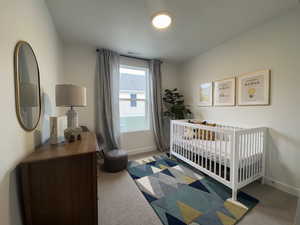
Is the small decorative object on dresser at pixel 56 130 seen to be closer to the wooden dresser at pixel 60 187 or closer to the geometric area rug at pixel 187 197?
the wooden dresser at pixel 60 187

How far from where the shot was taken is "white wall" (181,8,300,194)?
170 cm

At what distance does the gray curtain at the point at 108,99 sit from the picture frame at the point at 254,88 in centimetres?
245

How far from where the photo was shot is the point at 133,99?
129 inches

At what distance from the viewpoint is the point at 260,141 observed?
1.94 m

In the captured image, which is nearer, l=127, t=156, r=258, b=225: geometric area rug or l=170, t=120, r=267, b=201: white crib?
l=127, t=156, r=258, b=225: geometric area rug

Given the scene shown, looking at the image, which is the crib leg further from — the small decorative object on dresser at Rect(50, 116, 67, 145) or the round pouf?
the small decorative object on dresser at Rect(50, 116, 67, 145)

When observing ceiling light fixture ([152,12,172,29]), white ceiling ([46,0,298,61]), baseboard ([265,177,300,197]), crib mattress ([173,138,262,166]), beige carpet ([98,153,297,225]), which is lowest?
beige carpet ([98,153,297,225])

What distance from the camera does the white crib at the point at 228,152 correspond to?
161cm

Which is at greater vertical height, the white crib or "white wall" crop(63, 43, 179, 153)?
"white wall" crop(63, 43, 179, 153)

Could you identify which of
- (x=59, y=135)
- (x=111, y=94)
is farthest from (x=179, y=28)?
(x=59, y=135)

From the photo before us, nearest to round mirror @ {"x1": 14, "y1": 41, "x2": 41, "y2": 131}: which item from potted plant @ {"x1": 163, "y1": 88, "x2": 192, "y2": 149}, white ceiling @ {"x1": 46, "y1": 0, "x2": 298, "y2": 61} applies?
white ceiling @ {"x1": 46, "y1": 0, "x2": 298, "y2": 61}

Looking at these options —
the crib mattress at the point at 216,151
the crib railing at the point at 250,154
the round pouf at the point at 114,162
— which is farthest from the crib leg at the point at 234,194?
the round pouf at the point at 114,162

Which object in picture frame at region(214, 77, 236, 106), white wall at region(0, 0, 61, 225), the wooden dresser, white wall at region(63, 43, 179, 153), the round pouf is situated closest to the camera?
white wall at region(0, 0, 61, 225)

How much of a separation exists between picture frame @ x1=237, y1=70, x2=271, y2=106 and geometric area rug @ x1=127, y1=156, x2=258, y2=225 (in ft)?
4.61
